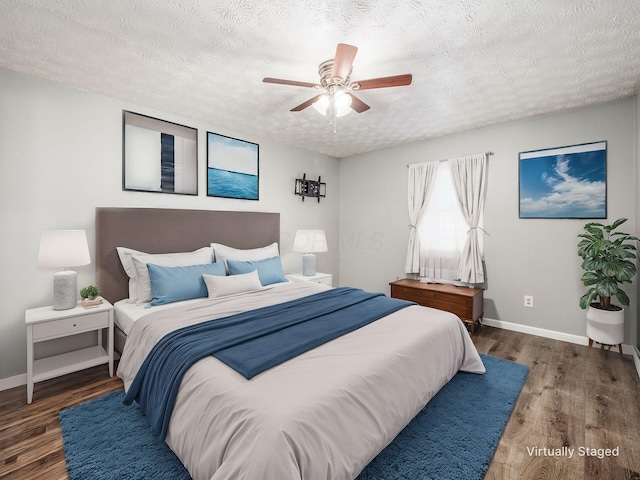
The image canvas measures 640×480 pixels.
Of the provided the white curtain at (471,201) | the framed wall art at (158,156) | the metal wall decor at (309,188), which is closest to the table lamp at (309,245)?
the metal wall decor at (309,188)

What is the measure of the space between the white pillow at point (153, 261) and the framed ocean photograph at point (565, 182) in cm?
369

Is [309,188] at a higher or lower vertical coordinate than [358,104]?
lower

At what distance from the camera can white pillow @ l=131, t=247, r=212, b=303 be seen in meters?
2.77

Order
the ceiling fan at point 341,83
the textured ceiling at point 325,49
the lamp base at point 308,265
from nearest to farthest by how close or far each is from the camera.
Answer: the textured ceiling at point 325,49 → the ceiling fan at point 341,83 → the lamp base at point 308,265

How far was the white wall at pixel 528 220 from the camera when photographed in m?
3.08

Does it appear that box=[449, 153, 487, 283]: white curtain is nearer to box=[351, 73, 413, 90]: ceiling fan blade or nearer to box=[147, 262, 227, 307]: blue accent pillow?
Answer: box=[351, 73, 413, 90]: ceiling fan blade

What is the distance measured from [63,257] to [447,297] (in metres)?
3.86

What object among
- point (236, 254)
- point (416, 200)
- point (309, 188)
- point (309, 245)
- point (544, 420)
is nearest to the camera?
point (544, 420)

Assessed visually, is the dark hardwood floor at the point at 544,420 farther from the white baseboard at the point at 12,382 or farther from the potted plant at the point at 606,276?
the potted plant at the point at 606,276

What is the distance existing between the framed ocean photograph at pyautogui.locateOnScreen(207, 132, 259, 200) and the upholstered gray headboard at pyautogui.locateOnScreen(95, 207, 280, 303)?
0.29m

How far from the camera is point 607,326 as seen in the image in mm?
2910

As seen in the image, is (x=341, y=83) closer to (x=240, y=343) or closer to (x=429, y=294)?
(x=240, y=343)

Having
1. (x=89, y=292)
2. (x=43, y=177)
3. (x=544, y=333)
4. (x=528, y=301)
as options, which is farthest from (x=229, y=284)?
(x=544, y=333)

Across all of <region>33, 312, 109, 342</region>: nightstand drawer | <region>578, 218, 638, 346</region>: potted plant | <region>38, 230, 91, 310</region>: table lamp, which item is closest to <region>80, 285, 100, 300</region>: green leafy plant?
<region>38, 230, 91, 310</region>: table lamp
